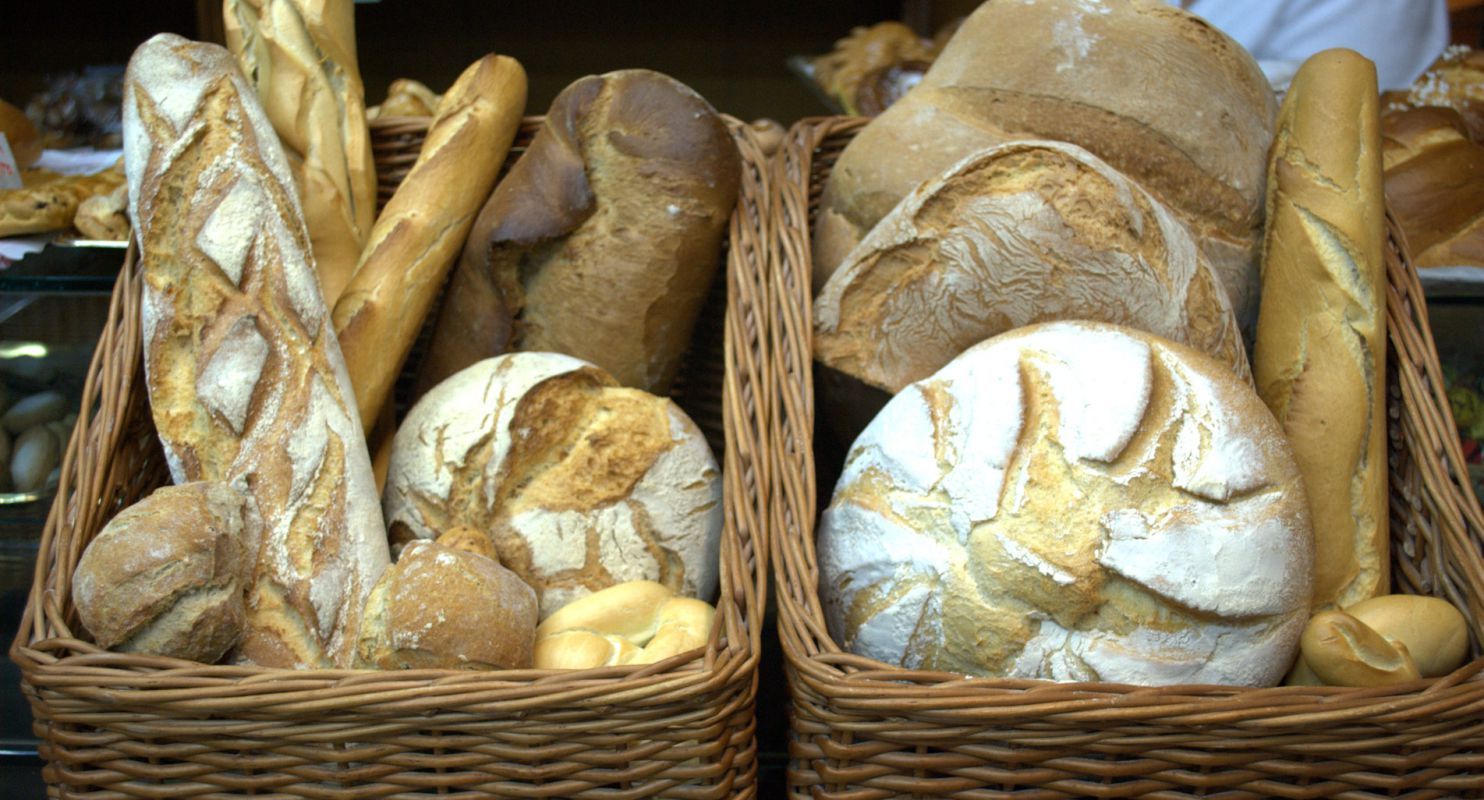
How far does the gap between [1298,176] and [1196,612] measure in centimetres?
62

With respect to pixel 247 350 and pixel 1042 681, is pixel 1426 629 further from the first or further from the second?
pixel 247 350

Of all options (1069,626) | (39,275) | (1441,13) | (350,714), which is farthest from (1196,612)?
(1441,13)

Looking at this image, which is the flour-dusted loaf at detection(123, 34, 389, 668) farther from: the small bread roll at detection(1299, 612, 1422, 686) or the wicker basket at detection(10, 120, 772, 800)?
the small bread roll at detection(1299, 612, 1422, 686)

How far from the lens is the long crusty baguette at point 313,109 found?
1.38 metres

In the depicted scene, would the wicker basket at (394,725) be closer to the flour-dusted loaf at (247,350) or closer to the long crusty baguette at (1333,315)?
the flour-dusted loaf at (247,350)

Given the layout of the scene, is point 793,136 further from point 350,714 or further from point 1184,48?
point 350,714

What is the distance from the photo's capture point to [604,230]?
4.46 feet

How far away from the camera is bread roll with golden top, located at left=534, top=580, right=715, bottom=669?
1.00 m

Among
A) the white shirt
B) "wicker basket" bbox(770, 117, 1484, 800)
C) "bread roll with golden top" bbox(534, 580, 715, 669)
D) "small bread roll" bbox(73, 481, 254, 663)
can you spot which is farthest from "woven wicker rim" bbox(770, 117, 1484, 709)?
the white shirt

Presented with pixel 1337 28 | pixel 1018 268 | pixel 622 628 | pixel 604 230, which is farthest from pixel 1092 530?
pixel 1337 28

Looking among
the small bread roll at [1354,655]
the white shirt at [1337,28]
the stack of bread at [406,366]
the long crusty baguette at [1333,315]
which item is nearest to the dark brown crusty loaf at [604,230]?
the stack of bread at [406,366]

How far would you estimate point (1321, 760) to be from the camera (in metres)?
0.90

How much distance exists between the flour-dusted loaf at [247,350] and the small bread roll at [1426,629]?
0.99m

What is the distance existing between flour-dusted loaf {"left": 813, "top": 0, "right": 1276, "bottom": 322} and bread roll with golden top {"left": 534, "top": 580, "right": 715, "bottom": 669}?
0.57m
